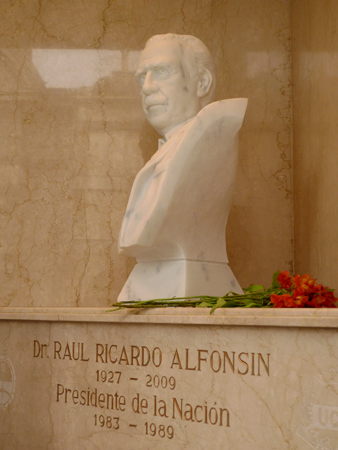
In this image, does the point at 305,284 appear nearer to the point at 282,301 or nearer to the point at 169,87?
the point at 282,301

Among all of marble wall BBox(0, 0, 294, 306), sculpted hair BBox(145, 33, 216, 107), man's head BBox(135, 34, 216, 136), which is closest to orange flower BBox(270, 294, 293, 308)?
man's head BBox(135, 34, 216, 136)

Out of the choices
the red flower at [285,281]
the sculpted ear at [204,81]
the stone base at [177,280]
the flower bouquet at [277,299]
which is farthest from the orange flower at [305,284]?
the sculpted ear at [204,81]

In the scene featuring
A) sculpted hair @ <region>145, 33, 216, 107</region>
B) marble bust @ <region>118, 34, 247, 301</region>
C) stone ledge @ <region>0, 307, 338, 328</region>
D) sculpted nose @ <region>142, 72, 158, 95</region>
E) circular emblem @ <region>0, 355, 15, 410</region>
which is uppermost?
sculpted hair @ <region>145, 33, 216, 107</region>

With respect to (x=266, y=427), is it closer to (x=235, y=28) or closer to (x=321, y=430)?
(x=321, y=430)

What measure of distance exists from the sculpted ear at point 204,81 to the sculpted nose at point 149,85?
0.26 metres

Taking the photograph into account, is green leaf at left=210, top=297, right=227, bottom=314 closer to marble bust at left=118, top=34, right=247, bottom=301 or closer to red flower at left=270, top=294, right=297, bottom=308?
red flower at left=270, top=294, right=297, bottom=308

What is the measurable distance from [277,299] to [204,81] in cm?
144

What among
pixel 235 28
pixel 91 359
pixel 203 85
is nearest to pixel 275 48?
pixel 235 28

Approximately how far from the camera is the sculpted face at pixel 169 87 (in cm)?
320

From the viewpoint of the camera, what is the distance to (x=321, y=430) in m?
2.02

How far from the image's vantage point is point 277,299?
2.39m

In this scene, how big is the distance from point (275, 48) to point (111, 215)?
1.67 metres

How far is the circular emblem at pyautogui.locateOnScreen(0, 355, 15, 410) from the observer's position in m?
3.15

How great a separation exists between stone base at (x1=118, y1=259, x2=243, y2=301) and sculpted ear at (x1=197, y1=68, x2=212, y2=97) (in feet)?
3.13
